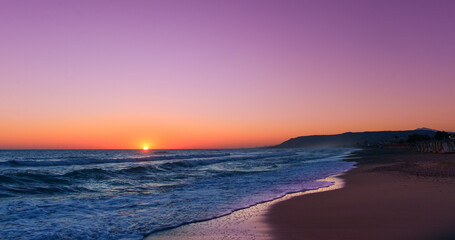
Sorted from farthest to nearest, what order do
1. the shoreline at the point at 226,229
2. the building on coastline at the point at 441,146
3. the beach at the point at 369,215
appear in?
the building on coastline at the point at 441,146, the shoreline at the point at 226,229, the beach at the point at 369,215

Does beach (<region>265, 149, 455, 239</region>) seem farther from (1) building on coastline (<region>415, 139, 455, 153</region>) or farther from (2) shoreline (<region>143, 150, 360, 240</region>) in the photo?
(1) building on coastline (<region>415, 139, 455, 153</region>)

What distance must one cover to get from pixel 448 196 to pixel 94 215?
1096 centimetres

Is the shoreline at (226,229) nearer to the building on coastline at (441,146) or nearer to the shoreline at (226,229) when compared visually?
the shoreline at (226,229)

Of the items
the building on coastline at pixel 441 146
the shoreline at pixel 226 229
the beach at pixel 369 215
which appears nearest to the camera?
the beach at pixel 369 215

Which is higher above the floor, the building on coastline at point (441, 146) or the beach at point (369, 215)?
the building on coastline at point (441, 146)

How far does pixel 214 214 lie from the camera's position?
889cm

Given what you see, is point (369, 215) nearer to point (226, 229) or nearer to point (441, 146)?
point (226, 229)

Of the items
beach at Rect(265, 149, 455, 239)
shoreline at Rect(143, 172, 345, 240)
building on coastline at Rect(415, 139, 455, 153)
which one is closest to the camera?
beach at Rect(265, 149, 455, 239)

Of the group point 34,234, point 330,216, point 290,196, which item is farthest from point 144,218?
point 290,196

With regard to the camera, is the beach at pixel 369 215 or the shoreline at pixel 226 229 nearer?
the beach at pixel 369 215

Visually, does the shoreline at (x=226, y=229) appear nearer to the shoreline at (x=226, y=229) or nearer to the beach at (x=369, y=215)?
the shoreline at (x=226, y=229)

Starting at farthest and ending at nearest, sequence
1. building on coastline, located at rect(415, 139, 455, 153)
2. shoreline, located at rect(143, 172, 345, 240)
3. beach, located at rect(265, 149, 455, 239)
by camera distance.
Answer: building on coastline, located at rect(415, 139, 455, 153)
shoreline, located at rect(143, 172, 345, 240)
beach, located at rect(265, 149, 455, 239)

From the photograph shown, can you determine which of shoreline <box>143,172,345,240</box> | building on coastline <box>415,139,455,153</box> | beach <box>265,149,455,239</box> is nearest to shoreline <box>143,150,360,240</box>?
shoreline <box>143,172,345,240</box>

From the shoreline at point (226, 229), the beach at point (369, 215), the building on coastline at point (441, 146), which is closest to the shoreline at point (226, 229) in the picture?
the shoreline at point (226, 229)
